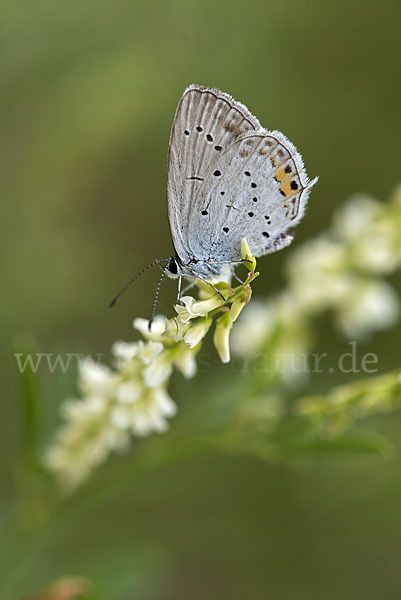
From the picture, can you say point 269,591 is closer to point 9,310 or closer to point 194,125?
point 9,310

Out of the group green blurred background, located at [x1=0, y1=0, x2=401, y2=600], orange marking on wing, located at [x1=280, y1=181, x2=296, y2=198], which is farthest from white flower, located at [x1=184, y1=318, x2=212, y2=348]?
green blurred background, located at [x1=0, y1=0, x2=401, y2=600]

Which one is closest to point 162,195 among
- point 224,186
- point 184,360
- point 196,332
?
point 224,186

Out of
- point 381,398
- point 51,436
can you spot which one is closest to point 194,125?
point 381,398

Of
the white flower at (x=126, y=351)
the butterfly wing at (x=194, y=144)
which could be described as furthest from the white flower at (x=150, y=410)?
the butterfly wing at (x=194, y=144)

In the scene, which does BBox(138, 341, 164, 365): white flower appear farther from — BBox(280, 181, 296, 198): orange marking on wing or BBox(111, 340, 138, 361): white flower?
BBox(280, 181, 296, 198): orange marking on wing

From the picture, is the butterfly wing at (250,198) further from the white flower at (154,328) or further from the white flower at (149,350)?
the white flower at (149,350)

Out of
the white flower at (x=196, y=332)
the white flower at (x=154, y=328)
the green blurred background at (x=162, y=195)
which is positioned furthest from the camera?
the green blurred background at (x=162, y=195)

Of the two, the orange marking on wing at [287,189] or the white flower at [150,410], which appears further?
the orange marking on wing at [287,189]
